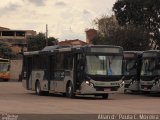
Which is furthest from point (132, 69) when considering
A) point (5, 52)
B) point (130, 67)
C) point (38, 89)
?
point (5, 52)

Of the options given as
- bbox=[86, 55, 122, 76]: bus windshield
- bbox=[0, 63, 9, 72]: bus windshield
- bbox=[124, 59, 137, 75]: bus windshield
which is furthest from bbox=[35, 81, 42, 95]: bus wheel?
bbox=[0, 63, 9, 72]: bus windshield

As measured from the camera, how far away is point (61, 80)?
108 ft

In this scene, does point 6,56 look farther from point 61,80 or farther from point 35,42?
point 61,80

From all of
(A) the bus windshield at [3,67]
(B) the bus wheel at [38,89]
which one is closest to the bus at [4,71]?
(A) the bus windshield at [3,67]

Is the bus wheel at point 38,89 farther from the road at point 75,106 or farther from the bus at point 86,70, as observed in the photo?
the road at point 75,106

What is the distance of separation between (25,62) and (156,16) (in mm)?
41652

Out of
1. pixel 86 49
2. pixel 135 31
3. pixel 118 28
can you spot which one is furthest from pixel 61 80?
pixel 118 28

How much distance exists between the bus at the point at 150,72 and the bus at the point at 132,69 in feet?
4.24

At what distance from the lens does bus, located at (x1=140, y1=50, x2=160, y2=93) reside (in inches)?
1406

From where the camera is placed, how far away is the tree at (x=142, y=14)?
257ft

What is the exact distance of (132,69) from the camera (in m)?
39.5

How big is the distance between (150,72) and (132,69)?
10.4ft

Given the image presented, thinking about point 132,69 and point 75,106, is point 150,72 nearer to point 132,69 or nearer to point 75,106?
point 132,69

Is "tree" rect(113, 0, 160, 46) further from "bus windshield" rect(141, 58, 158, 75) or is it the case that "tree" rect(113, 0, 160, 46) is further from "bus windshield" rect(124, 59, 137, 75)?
"bus windshield" rect(141, 58, 158, 75)
